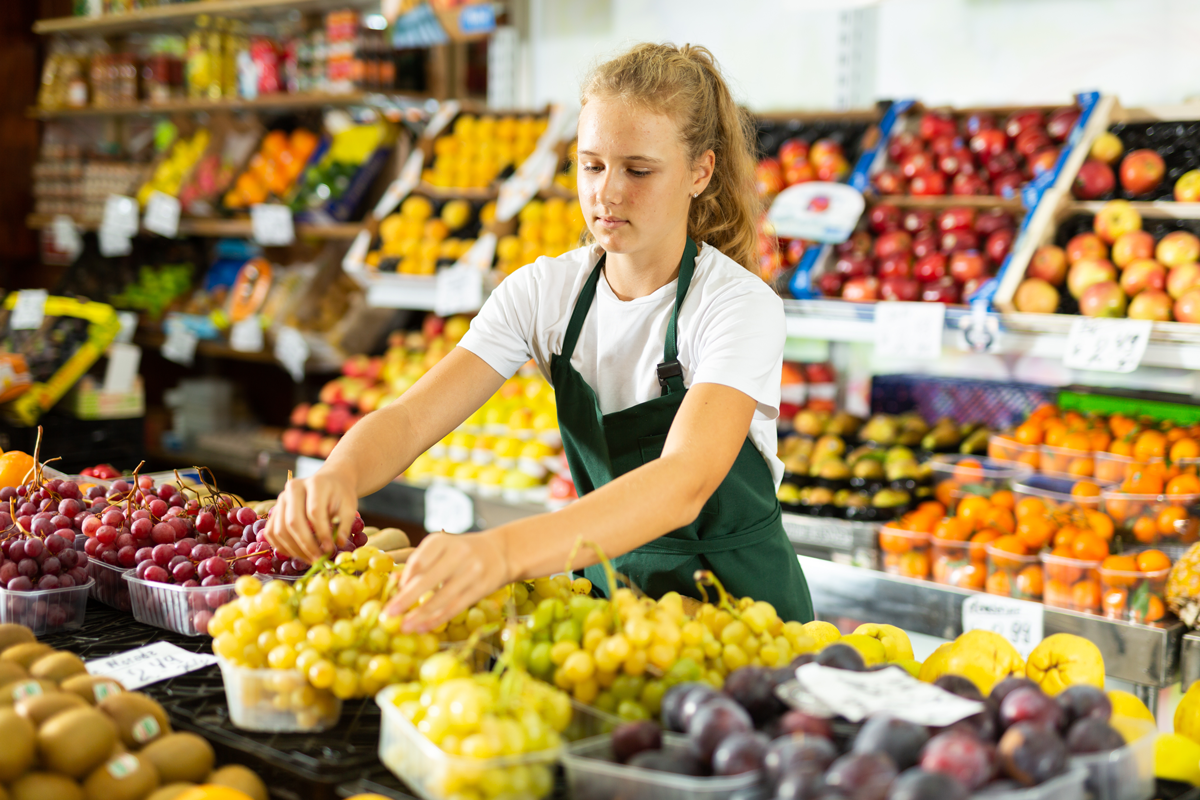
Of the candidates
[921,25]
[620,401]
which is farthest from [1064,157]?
[620,401]

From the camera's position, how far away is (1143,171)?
2754 millimetres

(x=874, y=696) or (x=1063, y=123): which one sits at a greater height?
(x=1063, y=123)

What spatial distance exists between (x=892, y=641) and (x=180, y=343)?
437 centimetres

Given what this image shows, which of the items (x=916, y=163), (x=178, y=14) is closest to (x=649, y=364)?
(x=916, y=163)

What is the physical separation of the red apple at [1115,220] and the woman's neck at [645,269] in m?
1.52

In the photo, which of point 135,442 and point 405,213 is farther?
point 135,442

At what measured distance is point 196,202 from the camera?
5043 mm

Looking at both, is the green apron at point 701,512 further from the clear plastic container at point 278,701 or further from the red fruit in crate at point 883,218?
the red fruit in crate at point 883,218

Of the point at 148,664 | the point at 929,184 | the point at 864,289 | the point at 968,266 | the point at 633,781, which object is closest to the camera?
the point at 633,781

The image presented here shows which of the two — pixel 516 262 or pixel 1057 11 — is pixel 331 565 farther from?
pixel 1057 11

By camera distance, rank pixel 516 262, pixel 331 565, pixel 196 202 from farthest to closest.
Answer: pixel 196 202
pixel 516 262
pixel 331 565

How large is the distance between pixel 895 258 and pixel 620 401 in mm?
1492

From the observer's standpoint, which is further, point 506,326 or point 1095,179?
point 1095,179

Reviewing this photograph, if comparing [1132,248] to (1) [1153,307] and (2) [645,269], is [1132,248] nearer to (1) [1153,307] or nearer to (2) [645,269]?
(1) [1153,307]
